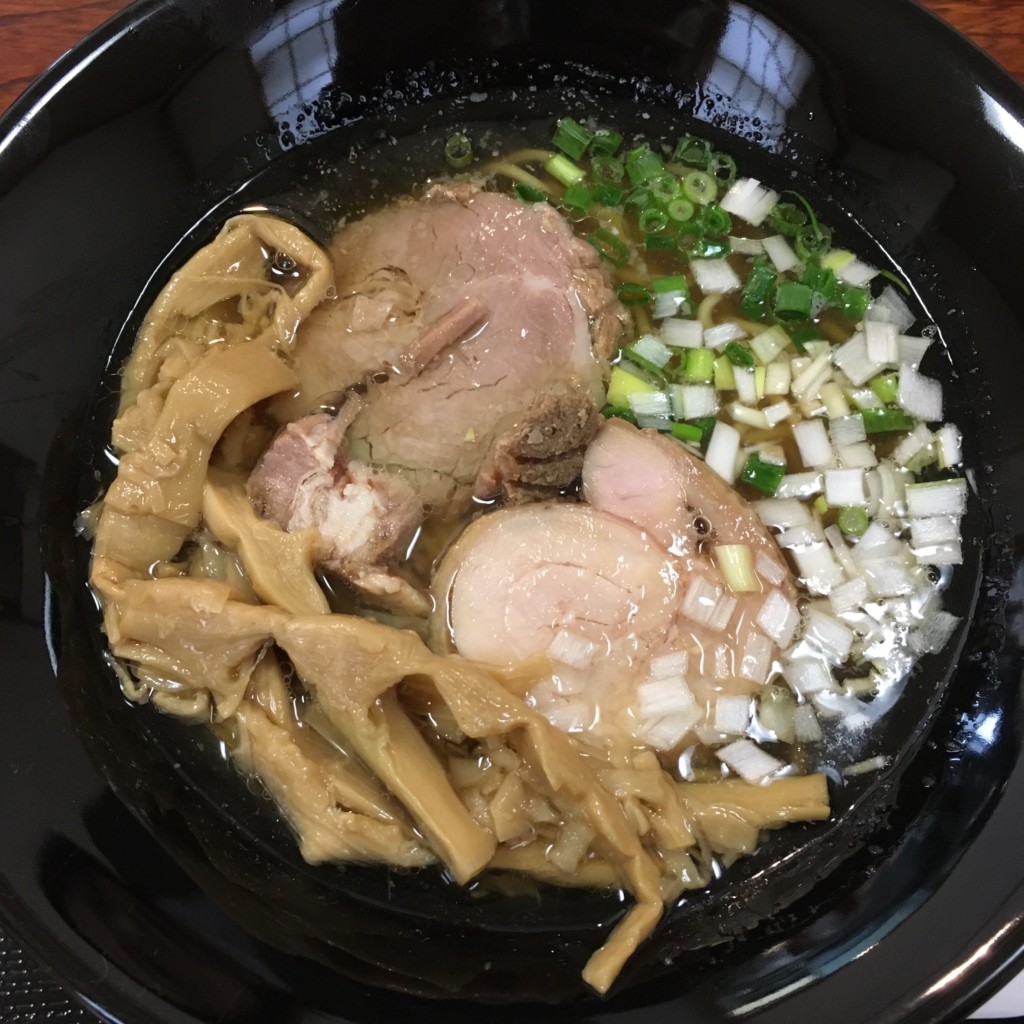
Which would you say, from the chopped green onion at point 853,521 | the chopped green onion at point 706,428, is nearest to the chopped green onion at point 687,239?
the chopped green onion at point 706,428

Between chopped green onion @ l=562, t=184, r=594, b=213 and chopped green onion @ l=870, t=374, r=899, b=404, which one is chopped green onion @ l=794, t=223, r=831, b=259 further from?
chopped green onion @ l=562, t=184, r=594, b=213

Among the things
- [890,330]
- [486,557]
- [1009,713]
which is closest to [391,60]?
[486,557]

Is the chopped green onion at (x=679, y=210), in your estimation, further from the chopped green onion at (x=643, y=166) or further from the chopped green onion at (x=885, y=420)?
the chopped green onion at (x=885, y=420)

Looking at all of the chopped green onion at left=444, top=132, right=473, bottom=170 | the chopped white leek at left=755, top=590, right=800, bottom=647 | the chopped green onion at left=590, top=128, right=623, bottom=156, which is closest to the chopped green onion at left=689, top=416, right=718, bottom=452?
the chopped white leek at left=755, top=590, right=800, bottom=647

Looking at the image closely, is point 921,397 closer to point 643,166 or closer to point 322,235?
point 643,166

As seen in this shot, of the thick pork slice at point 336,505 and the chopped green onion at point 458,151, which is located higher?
the chopped green onion at point 458,151

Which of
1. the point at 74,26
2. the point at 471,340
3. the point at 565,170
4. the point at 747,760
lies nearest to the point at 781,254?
the point at 565,170
